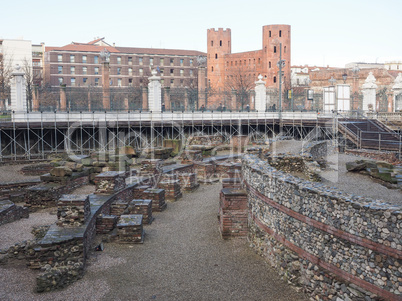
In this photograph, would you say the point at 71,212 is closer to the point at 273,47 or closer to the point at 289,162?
the point at 289,162

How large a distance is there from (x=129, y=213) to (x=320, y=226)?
559 centimetres

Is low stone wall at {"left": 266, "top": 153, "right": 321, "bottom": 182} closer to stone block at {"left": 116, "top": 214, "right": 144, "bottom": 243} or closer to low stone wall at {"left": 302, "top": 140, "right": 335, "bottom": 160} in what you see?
low stone wall at {"left": 302, "top": 140, "right": 335, "bottom": 160}

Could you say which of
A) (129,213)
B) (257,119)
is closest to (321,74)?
(257,119)

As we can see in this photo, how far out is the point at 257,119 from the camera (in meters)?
28.4

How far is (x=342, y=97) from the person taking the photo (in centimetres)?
2986

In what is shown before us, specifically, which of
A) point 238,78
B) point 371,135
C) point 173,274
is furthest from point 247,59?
point 173,274

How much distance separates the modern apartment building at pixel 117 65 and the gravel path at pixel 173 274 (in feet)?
172

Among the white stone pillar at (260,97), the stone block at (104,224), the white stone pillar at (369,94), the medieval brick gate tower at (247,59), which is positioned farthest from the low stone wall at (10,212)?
the medieval brick gate tower at (247,59)

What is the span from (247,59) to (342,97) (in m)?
38.3

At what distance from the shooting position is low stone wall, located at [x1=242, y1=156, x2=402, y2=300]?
5.68m

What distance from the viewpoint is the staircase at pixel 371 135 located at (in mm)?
18664

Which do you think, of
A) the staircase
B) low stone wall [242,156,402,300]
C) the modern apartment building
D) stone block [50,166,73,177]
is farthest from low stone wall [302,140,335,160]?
the modern apartment building

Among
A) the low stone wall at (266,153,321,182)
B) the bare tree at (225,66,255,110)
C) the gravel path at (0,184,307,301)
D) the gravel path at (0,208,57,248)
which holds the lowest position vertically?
the gravel path at (0,184,307,301)

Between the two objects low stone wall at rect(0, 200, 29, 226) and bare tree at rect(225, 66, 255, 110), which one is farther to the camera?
bare tree at rect(225, 66, 255, 110)
